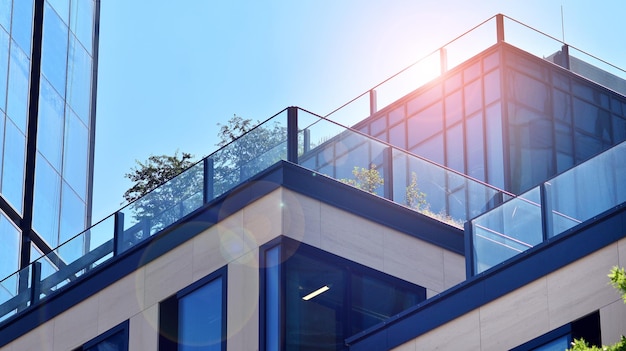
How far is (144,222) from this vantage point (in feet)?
104

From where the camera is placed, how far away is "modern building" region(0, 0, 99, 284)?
169 ft

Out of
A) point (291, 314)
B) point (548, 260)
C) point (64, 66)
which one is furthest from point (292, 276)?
point (64, 66)

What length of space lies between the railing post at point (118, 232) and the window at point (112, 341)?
5.67 feet

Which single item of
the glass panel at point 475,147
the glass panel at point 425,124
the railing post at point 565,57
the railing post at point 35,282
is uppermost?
the railing post at point 565,57

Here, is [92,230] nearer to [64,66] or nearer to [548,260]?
[548,260]

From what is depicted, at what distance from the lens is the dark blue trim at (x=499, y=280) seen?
2306 centimetres

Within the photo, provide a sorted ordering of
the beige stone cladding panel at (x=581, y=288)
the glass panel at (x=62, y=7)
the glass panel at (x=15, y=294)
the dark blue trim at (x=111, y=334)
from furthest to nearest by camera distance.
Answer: the glass panel at (x=62, y=7), the glass panel at (x=15, y=294), the dark blue trim at (x=111, y=334), the beige stone cladding panel at (x=581, y=288)

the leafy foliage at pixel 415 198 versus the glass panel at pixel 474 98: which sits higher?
the glass panel at pixel 474 98

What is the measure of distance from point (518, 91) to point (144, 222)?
19.2 metres

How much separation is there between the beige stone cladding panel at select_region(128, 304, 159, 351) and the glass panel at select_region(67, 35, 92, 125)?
2850 cm

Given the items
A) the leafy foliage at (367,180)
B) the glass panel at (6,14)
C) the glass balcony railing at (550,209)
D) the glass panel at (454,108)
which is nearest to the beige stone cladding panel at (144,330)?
the leafy foliage at (367,180)

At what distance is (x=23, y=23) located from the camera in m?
53.7

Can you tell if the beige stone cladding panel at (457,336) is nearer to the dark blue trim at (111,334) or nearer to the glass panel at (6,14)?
the dark blue trim at (111,334)

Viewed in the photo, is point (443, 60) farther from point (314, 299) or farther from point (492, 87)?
point (314, 299)
